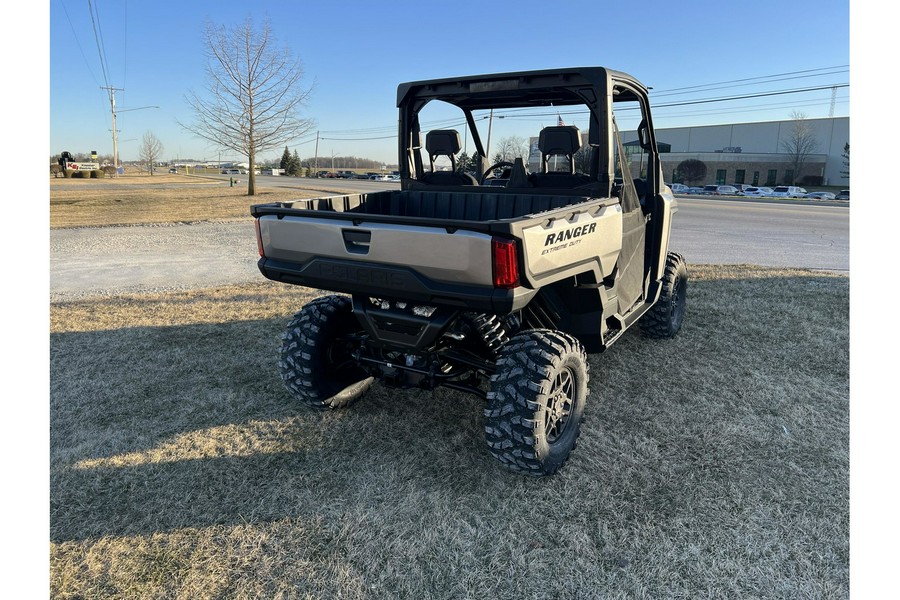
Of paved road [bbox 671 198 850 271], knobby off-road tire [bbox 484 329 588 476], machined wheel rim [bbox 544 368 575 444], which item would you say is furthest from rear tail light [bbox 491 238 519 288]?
paved road [bbox 671 198 850 271]

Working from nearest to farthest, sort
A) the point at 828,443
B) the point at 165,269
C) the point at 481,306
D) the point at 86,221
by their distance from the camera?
1. the point at 481,306
2. the point at 828,443
3. the point at 165,269
4. the point at 86,221

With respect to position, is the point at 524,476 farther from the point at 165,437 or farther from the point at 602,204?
the point at 165,437

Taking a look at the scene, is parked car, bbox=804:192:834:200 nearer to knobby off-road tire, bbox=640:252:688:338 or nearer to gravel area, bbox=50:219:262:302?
gravel area, bbox=50:219:262:302

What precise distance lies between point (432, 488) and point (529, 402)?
2.44ft

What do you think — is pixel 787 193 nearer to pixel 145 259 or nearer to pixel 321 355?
pixel 145 259

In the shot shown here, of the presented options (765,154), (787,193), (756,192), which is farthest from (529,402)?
(765,154)

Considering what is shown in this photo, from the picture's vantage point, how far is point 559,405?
330 centimetres

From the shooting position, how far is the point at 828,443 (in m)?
3.62

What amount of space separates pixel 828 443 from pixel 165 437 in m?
4.23

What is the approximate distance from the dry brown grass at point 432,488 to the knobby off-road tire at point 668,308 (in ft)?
1.13

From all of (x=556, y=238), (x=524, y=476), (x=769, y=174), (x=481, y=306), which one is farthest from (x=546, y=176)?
(x=769, y=174)

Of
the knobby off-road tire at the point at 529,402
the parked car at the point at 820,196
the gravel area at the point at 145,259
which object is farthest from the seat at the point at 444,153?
the parked car at the point at 820,196

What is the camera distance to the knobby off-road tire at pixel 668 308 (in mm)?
5309

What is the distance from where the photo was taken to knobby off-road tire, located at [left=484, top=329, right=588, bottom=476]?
117 inches
